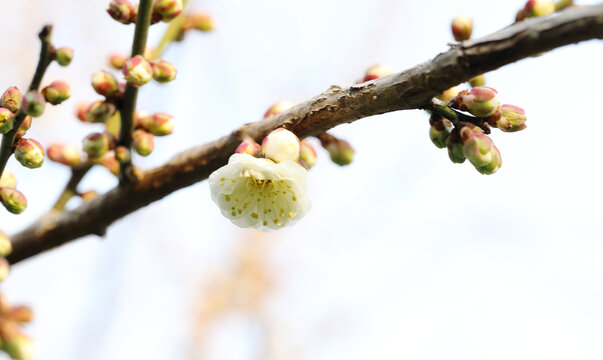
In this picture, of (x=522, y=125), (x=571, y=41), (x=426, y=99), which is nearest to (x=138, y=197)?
(x=426, y=99)

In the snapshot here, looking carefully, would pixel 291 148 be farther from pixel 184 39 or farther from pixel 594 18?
pixel 184 39

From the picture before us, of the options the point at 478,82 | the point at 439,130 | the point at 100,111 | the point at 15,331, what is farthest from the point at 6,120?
the point at 478,82

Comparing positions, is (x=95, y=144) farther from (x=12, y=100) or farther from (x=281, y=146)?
(x=281, y=146)

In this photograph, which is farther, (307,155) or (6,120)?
(307,155)

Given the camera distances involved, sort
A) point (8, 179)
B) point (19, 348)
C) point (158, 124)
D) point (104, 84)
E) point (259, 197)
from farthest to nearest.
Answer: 1. point (259, 197)
2. point (158, 124)
3. point (104, 84)
4. point (8, 179)
5. point (19, 348)

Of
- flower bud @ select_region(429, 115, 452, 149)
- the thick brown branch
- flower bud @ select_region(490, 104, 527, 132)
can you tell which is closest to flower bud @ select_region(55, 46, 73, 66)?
the thick brown branch

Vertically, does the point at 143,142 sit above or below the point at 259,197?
above

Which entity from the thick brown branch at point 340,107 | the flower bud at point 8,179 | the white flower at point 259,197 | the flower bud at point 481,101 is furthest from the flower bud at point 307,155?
the flower bud at point 8,179

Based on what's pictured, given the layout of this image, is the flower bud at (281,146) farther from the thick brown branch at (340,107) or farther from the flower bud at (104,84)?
the flower bud at (104,84)
